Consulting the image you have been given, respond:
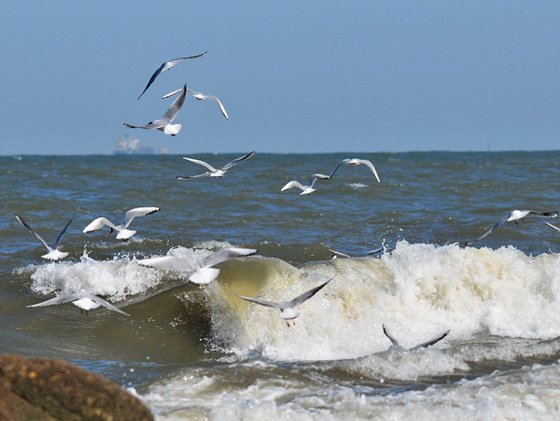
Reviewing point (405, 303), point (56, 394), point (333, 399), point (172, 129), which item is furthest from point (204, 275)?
point (405, 303)

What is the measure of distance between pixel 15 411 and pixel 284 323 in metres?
4.13

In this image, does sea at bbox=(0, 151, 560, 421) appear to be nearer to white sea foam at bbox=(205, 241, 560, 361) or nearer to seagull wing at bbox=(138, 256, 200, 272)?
white sea foam at bbox=(205, 241, 560, 361)

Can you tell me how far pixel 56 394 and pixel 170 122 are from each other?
4112 millimetres

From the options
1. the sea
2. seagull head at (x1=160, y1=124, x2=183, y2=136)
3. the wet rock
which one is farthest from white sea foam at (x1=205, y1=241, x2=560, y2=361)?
the wet rock

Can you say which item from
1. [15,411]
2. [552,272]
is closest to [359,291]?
[552,272]

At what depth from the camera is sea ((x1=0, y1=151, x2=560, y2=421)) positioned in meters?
5.00

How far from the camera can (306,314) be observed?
756 cm

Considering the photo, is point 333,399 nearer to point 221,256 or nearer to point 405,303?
point 221,256

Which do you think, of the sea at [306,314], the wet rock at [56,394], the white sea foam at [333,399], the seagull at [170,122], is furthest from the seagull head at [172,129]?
the wet rock at [56,394]

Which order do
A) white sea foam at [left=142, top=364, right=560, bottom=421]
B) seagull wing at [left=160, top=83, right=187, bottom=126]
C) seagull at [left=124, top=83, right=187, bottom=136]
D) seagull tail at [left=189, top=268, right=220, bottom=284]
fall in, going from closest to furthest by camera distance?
white sea foam at [left=142, top=364, right=560, bottom=421], seagull tail at [left=189, top=268, right=220, bottom=284], seagull at [left=124, top=83, right=187, bottom=136], seagull wing at [left=160, top=83, right=187, bottom=126]

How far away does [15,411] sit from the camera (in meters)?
3.39

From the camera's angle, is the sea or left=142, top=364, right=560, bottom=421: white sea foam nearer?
left=142, top=364, right=560, bottom=421: white sea foam

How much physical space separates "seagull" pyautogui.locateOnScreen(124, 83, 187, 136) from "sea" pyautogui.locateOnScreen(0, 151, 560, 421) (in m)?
1.85

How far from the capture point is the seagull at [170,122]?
692cm
